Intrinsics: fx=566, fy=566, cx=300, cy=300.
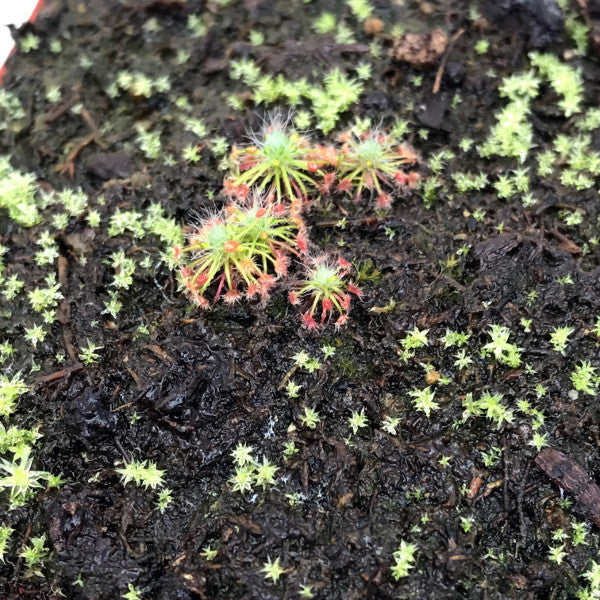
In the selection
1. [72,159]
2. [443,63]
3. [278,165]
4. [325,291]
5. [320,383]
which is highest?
[443,63]

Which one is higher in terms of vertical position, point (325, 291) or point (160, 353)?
point (325, 291)

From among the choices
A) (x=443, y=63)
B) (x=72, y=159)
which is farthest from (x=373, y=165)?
(x=72, y=159)

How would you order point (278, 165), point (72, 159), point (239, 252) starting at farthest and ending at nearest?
point (72, 159) → point (278, 165) → point (239, 252)

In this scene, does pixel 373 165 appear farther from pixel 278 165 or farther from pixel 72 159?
pixel 72 159

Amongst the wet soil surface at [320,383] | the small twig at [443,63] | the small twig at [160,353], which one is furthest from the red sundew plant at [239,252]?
the small twig at [443,63]

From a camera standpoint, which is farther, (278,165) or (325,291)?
(278,165)

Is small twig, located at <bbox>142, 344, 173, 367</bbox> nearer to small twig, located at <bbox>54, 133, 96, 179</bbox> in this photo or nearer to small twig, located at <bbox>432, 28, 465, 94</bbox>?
small twig, located at <bbox>54, 133, 96, 179</bbox>
